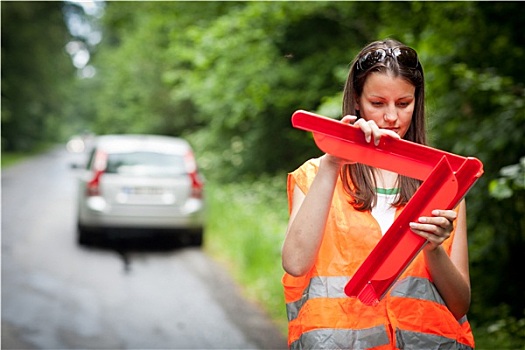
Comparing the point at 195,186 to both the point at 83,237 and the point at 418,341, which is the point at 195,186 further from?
the point at 418,341

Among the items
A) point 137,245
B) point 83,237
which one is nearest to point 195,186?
point 137,245

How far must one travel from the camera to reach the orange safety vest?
5.81 feet

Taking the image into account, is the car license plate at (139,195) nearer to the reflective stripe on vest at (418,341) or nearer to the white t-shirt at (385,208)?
the white t-shirt at (385,208)

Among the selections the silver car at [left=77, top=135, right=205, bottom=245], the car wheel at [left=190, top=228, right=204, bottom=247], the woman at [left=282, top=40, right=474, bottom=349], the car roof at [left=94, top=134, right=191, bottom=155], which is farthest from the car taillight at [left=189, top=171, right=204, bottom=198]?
the woman at [left=282, top=40, right=474, bottom=349]

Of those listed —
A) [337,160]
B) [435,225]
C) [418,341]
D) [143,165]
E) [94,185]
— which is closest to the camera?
[435,225]

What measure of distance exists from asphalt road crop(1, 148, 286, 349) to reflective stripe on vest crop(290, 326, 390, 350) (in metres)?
4.15

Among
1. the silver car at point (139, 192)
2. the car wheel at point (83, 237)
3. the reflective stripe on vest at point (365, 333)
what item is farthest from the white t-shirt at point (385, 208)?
the car wheel at point (83, 237)

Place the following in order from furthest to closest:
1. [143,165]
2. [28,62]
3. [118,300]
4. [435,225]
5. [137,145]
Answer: [28,62] → [137,145] → [143,165] → [118,300] → [435,225]

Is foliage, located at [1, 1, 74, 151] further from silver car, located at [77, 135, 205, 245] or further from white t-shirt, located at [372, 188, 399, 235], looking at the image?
white t-shirt, located at [372, 188, 399, 235]

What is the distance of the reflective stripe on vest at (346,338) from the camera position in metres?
1.75

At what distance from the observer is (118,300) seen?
7215 millimetres

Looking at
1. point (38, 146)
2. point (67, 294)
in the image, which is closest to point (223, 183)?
point (67, 294)

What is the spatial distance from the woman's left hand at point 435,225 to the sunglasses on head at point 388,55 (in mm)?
458

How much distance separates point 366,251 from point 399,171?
0.81ft
